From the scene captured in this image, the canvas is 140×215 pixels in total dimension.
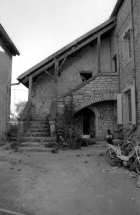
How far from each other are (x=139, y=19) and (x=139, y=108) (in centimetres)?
333

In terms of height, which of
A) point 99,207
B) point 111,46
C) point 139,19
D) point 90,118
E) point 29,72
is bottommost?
point 99,207

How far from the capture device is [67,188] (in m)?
3.21

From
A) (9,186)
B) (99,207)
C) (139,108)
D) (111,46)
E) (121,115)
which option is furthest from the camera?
(111,46)

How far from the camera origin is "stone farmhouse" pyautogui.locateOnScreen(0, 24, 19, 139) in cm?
832

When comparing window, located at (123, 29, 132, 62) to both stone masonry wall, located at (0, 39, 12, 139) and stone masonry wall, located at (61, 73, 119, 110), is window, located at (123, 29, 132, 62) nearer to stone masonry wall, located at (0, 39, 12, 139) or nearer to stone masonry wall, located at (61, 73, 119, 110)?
stone masonry wall, located at (61, 73, 119, 110)

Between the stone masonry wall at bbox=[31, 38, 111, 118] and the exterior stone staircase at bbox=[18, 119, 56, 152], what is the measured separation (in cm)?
198

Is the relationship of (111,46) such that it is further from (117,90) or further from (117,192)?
(117,192)

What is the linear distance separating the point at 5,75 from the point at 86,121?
530 cm

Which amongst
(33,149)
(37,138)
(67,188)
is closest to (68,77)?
(37,138)

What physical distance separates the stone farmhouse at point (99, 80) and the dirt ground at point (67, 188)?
267 centimetres

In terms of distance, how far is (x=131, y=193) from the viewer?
3.00 m

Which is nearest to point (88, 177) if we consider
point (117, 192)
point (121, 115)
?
point (117, 192)

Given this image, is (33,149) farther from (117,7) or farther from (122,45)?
(117,7)

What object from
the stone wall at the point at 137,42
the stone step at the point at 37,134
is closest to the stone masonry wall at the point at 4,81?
the stone step at the point at 37,134
